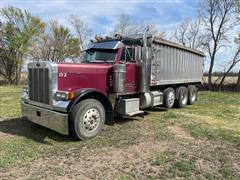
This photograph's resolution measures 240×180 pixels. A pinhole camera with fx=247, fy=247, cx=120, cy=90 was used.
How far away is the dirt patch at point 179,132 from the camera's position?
5.76m

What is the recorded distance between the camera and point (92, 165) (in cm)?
405

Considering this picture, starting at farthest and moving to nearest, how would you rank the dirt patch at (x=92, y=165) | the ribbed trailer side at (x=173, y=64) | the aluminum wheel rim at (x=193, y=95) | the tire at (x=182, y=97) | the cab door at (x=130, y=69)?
the aluminum wheel rim at (x=193, y=95) < the tire at (x=182, y=97) < the ribbed trailer side at (x=173, y=64) < the cab door at (x=130, y=69) < the dirt patch at (x=92, y=165)

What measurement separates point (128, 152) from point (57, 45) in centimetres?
2849

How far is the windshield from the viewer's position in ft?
22.2

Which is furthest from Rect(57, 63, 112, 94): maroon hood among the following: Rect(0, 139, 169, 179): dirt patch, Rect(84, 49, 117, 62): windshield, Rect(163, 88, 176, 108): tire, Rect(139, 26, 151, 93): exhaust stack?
Rect(163, 88, 176, 108): tire

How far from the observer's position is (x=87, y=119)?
5.37 meters

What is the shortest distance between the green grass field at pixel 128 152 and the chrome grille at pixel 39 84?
2.86 feet

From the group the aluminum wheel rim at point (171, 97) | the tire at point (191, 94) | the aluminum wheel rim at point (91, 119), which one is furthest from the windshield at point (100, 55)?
the tire at point (191, 94)

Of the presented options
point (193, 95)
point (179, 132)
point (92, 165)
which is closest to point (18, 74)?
point (193, 95)

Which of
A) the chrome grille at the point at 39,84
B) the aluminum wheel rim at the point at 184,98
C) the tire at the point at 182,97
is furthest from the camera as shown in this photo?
the aluminum wheel rim at the point at 184,98

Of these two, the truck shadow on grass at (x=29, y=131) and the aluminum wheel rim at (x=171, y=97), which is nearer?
the truck shadow on grass at (x=29, y=131)

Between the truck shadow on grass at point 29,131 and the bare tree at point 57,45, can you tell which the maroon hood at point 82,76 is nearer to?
the truck shadow on grass at point 29,131

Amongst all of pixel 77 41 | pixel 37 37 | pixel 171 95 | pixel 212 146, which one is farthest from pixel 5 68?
pixel 212 146

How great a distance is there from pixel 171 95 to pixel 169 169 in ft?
18.7
